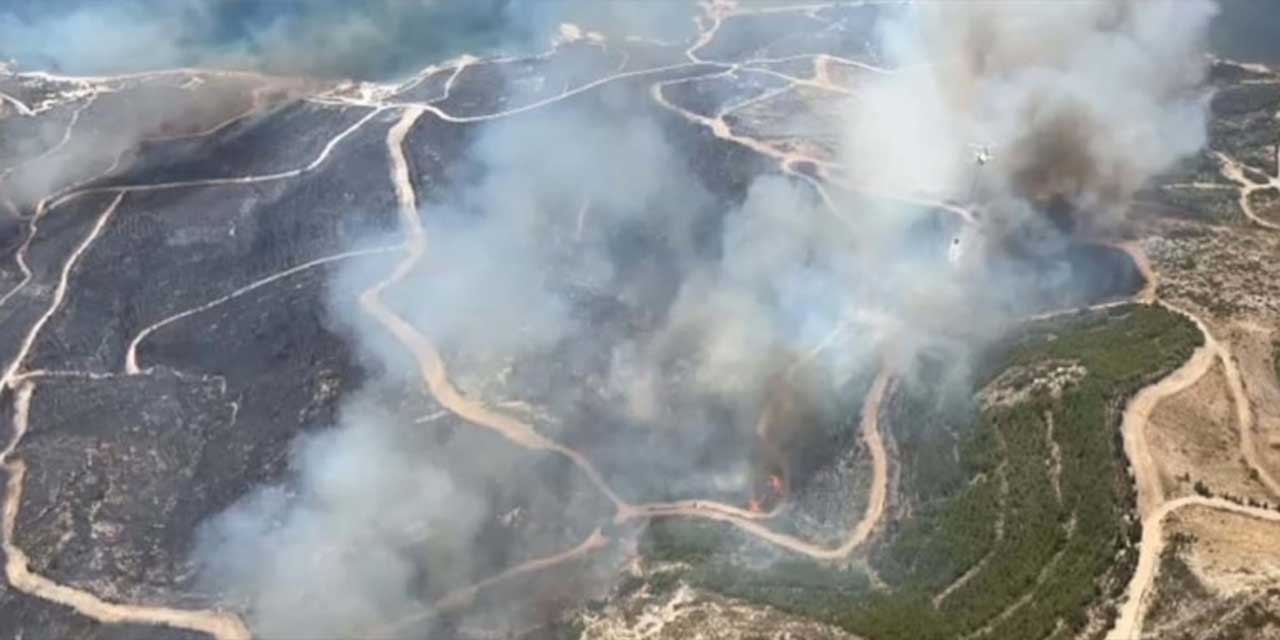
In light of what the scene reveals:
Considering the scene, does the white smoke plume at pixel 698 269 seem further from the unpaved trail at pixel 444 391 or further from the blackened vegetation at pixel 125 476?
the blackened vegetation at pixel 125 476

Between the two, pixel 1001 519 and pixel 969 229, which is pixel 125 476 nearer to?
pixel 1001 519

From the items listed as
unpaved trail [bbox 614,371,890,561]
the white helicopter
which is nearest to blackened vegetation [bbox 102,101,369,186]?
unpaved trail [bbox 614,371,890,561]

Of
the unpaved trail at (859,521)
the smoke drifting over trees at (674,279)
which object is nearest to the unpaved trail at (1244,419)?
the smoke drifting over trees at (674,279)

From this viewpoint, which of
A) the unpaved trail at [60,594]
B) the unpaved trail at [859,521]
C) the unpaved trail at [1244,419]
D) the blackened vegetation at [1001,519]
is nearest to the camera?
the blackened vegetation at [1001,519]

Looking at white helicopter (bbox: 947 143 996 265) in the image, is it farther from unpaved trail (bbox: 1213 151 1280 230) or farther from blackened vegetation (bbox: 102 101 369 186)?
blackened vegetation (bbox: 102 101 369 186)

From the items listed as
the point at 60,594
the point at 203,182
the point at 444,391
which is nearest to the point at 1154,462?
the point at 444,391

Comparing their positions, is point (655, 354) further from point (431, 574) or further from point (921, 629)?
point (921, 629)
